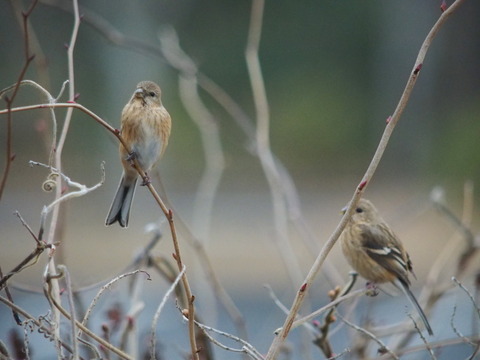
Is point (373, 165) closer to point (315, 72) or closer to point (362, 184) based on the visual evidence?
point (362, 184)

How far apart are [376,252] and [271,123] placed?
33.5 feet

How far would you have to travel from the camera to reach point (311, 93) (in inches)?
539

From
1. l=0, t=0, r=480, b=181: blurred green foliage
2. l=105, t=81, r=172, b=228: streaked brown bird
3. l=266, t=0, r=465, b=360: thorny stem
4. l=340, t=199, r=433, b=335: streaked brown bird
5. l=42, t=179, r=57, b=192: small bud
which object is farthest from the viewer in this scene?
l=0, t=0, r=480, b=181: blurred green foliage

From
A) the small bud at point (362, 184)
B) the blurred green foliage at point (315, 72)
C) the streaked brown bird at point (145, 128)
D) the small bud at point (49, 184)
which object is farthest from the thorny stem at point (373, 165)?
the blurred green foliage at point (315, 72)

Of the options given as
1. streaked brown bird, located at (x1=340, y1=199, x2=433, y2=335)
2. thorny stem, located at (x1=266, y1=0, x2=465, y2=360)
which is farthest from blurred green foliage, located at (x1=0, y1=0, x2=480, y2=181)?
thorny stem, located at (x1=266, y1=0, x2=465, y2=360)

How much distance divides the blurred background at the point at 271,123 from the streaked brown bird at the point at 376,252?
4494mm

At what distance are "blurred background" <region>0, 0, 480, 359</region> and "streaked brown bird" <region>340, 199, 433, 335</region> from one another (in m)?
4.49

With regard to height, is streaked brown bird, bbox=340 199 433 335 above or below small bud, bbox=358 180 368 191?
below

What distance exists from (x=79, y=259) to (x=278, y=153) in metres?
5.09

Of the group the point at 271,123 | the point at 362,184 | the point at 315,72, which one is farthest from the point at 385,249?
the point at 315,72

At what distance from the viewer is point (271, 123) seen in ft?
44.3

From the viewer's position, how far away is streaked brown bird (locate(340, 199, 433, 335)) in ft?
10.8

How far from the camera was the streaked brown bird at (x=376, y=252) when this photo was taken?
3.29m

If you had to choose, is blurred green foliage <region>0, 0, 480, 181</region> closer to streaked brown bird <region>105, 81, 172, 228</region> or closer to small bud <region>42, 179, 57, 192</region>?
streaked brown bird <region>105, 81, 172, 228</region>
